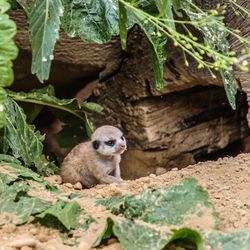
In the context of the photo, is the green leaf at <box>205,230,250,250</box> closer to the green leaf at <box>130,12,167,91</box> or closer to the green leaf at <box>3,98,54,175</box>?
the green leaf at <box>130,12,167,91</box>

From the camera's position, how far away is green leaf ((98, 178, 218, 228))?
276 centimetres

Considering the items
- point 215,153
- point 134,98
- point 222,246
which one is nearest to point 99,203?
point 222,246

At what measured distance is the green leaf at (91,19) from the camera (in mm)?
3320

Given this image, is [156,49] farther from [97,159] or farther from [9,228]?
[97,159]

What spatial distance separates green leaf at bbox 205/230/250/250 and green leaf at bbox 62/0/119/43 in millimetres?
1238

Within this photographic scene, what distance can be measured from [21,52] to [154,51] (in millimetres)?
1736

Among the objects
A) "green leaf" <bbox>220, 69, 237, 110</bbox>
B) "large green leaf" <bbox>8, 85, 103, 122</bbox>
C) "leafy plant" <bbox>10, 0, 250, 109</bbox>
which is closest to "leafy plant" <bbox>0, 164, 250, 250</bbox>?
"leafy plant" <bbox>10, 0, 250, 109</bbox>

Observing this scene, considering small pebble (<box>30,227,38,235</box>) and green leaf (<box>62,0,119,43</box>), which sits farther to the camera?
green leaf (<box>62,0,119,43</box>)

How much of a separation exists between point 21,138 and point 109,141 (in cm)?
93

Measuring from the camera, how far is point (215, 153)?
212 inches

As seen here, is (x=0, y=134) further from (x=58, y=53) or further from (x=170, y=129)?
(x=170, y=129)

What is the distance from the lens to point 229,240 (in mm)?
2510

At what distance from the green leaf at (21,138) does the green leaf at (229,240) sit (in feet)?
5.53

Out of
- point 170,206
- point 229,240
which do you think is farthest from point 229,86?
point 229,240
